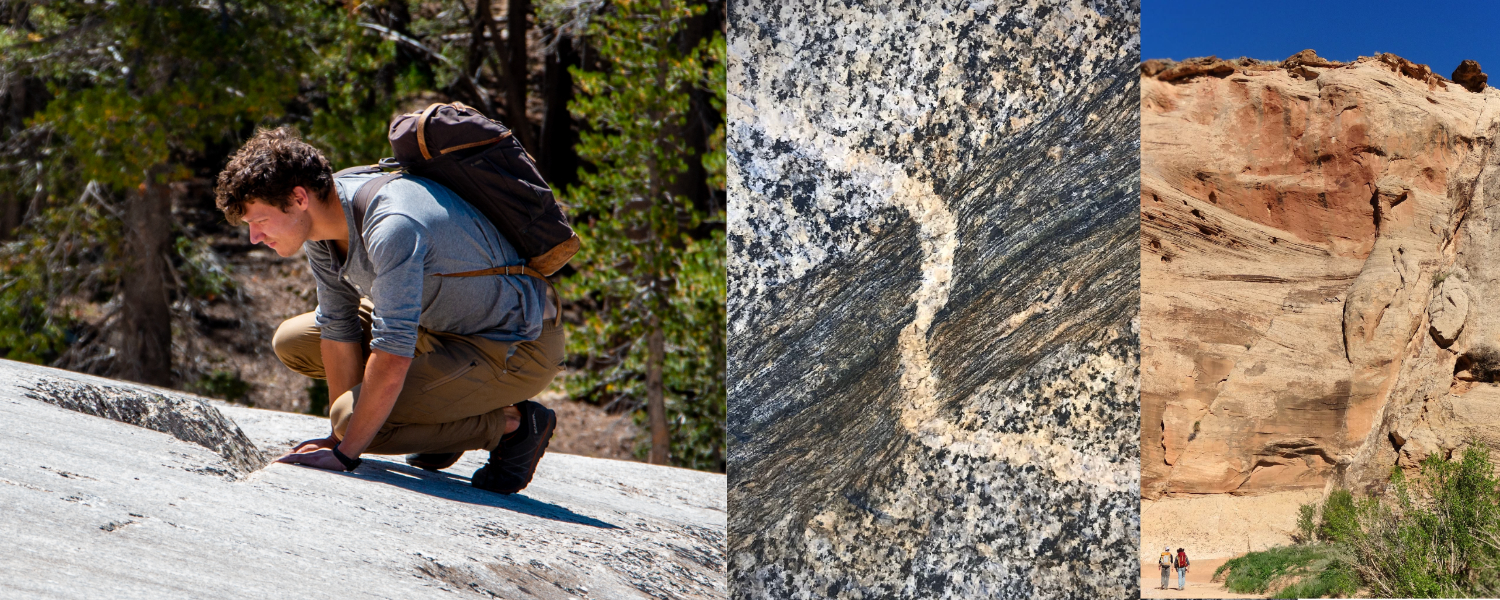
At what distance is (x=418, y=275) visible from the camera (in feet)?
7.75

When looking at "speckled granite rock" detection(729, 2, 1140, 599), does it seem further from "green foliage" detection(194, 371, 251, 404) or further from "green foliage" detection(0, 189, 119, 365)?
"green foliage" detection(194, 371, 251, 404)

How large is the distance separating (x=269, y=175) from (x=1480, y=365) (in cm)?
1253

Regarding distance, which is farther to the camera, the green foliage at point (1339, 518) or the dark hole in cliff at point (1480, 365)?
the dark hole in cliff at point (1480, 365)

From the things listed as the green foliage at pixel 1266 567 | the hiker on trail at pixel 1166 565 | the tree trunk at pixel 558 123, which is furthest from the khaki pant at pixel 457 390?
the tree trunk at pixel 558 123

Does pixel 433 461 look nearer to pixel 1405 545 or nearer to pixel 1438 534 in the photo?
pixel 1405 545

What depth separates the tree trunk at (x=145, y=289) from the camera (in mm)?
8625

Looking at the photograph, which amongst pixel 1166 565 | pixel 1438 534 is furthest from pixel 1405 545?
pixel 1166 565

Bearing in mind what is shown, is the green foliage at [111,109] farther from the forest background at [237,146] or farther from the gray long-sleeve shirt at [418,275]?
the gray long-sleeve shirt at [418,275]

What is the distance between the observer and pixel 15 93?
9445 millimetres

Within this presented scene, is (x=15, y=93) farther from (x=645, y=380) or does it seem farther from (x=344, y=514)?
(x=344, y=514)

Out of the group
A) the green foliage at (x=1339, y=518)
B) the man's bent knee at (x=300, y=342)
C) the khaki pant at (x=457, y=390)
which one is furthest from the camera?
the green foliage at (x=1339, y=518)

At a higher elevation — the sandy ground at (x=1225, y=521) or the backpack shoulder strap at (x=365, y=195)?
the backpack shoulder strap at (x=365, y=195)

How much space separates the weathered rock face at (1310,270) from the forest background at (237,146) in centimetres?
616

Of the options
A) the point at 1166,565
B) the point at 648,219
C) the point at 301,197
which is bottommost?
the point at 1166,565
